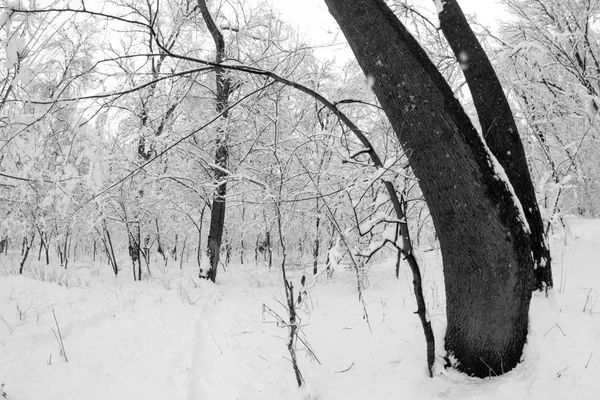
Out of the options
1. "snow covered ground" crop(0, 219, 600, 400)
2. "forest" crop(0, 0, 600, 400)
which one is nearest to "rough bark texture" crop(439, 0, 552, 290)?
"forest" crop(0, 0, 600, 400)

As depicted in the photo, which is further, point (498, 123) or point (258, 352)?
point (258, 352)

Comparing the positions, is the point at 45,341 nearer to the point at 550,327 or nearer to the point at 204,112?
the point at 550,327

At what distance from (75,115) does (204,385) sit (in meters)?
2.26

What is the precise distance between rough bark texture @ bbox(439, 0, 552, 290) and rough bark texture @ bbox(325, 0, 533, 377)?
0.46 metres

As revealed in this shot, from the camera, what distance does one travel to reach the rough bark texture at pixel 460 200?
195 cm

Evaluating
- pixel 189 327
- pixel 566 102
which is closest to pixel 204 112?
pixel 189 327

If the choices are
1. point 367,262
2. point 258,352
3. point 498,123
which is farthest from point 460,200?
point 258,352

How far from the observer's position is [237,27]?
9391 millimetres

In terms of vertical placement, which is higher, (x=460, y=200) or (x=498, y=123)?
(x=498, y=123)

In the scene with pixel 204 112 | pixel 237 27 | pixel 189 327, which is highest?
pixel 237 27

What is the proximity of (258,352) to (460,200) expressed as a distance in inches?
105

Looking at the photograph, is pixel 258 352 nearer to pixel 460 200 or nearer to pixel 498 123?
pixel 460 200

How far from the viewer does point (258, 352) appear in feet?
11.7

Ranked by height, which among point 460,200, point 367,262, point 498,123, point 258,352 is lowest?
point 258,352
